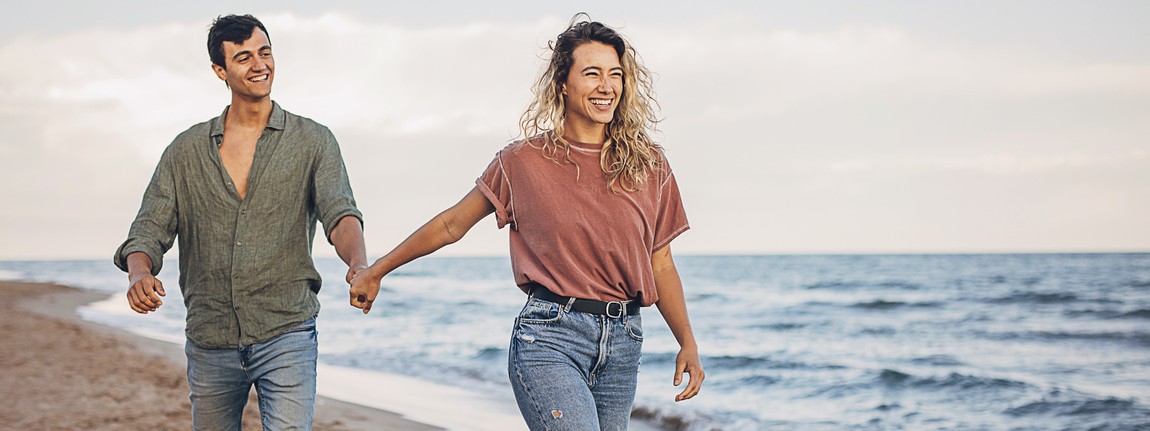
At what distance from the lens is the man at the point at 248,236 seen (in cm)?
338

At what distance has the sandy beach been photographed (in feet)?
26.6

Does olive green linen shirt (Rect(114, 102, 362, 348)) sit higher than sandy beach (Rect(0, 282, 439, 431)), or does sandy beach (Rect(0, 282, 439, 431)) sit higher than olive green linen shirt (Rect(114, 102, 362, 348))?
olive green linen shirt (Rect(114, 102, 362, 348))

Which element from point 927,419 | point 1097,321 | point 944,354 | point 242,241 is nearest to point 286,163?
point 242,241

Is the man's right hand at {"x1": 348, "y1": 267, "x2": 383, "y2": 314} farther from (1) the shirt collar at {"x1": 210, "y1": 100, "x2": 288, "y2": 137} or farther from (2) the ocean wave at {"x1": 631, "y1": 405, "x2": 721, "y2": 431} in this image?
(2) the ocean wave at {"x1": 631, "y1": 405, "x2": 721, "y2": 431}

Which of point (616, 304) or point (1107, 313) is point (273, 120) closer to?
point (616, 304)

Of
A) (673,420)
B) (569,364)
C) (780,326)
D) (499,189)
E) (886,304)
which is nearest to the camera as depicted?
(569,364)

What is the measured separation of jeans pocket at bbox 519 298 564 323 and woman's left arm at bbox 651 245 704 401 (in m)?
0.41

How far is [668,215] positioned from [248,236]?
50.2 inches

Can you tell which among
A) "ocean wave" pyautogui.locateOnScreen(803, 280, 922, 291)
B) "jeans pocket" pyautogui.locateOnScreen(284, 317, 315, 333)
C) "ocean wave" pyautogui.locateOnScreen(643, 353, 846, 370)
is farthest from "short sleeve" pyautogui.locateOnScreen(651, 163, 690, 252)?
"ocean wave" pyautogui.locateOnScreen(803, 280, 922, 291)

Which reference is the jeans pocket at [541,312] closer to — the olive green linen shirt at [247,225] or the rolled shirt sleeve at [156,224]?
the olive green linen shirt at [247,225]

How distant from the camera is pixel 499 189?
329cm

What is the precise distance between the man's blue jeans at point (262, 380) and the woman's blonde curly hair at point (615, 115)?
96 centimetres

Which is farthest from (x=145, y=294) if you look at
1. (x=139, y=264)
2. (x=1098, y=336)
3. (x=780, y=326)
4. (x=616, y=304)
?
(x=1098, y=336)

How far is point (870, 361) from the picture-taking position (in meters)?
15.5
